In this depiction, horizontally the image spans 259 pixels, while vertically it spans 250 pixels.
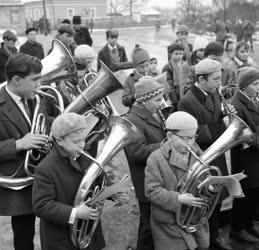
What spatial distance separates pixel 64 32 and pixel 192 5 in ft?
137

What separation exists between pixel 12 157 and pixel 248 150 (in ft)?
7.12

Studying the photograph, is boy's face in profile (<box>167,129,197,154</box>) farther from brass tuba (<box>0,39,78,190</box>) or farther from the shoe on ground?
the shoe on ground

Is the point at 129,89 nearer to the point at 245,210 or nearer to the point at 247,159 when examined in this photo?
the point at 247,159

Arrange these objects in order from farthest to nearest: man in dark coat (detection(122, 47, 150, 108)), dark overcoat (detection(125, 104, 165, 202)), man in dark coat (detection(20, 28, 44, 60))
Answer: man in dark coat (detection(20, 28, 44, 60)), man in dark coat (detection(122, 47, 150, 108)), dark overcoat (detection(125, 104, 165, 202))

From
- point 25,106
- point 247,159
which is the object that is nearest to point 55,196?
point 25,106

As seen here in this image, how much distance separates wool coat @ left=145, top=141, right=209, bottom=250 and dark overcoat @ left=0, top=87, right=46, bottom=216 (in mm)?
946

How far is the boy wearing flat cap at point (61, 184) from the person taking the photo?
111 inches

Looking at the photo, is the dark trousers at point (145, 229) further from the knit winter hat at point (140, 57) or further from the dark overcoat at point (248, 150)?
the knit winter hat at point (140, 57)

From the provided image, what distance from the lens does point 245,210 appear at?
167 inches

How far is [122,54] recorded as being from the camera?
850 centimetres

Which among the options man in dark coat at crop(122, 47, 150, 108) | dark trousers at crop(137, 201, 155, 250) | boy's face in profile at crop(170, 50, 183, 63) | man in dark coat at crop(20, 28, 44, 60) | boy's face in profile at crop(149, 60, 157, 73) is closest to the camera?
dark trousers at crop(137, 201, 155, 250)

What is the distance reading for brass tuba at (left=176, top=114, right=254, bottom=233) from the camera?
10.3ft

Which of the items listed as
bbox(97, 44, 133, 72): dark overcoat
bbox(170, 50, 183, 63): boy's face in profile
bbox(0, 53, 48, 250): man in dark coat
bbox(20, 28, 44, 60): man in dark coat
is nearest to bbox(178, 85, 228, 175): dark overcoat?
bbox(0, 53, 48, 250): man in dark coat

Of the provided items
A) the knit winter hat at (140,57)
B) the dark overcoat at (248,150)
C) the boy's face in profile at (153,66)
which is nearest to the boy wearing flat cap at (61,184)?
the dark overcoat at (248,150)
